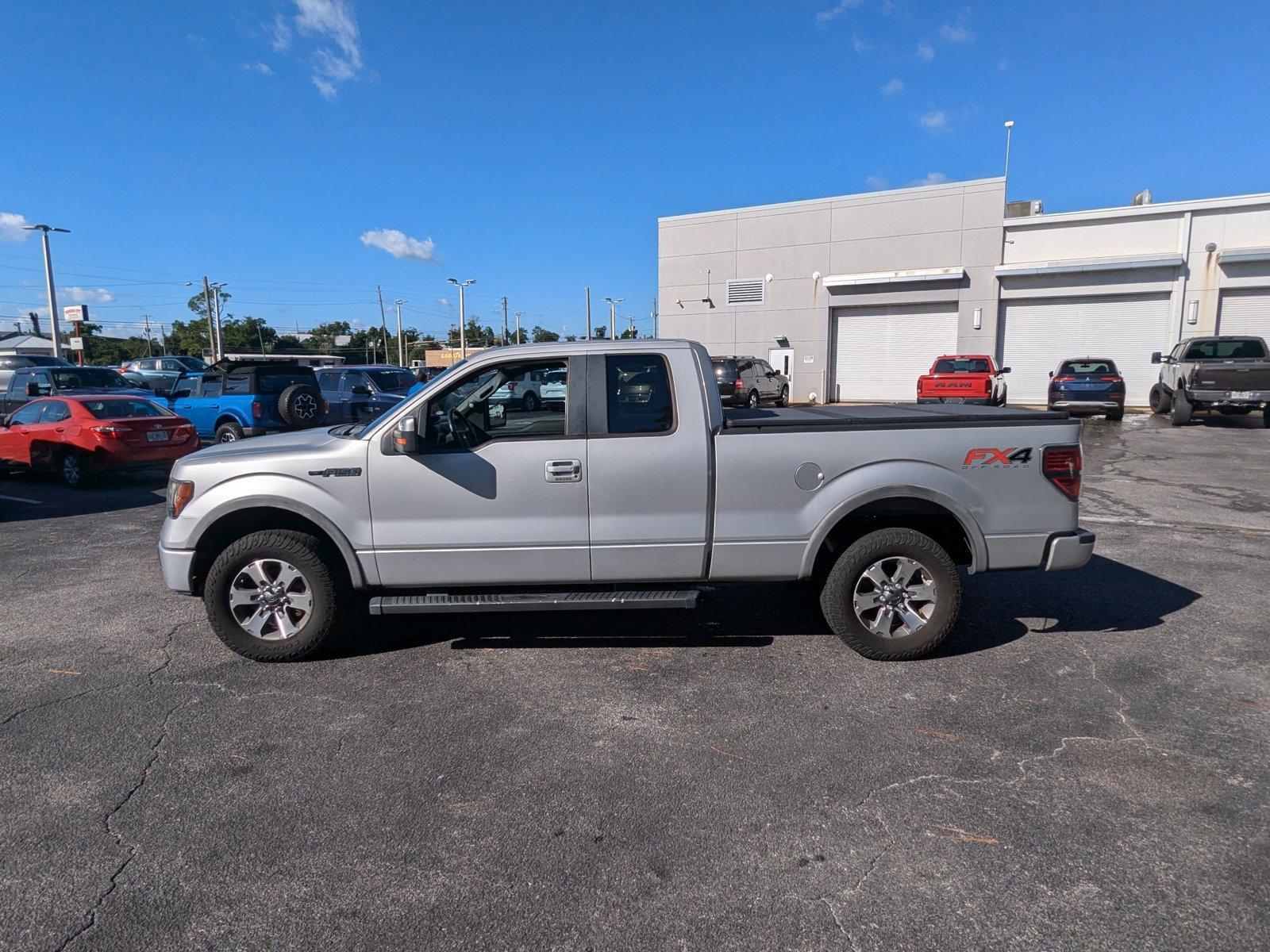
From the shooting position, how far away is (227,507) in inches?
184

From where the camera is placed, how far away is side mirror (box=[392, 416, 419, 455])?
14.8 ft

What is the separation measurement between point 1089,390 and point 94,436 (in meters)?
21.4

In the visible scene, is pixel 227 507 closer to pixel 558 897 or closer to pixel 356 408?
pixel 558 897

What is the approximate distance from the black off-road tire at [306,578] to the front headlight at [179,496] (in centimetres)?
39

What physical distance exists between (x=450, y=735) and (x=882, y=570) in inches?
105

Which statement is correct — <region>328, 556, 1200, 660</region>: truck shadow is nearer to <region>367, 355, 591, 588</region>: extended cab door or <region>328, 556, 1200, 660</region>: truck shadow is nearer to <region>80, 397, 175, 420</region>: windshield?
<region>367, 355, 591, 588</region>: extended cab door

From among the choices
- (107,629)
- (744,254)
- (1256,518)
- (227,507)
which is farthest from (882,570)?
(744,254)

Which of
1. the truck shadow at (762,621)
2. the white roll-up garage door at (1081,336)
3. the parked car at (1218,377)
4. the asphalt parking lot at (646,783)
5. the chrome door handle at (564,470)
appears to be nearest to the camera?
the asphalt parking lot at (646,783)

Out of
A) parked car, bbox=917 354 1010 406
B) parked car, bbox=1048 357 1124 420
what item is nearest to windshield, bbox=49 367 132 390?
parked car, bbox=917 354 1010 406

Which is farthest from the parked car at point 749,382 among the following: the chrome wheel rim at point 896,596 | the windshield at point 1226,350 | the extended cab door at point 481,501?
the extended cab door at point 481,501

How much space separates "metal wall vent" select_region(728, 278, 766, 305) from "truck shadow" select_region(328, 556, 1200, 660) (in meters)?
24.9

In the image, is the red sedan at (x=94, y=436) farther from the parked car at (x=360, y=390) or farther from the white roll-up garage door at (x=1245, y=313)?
the white roll-up garage door at (x=1245, y=313)

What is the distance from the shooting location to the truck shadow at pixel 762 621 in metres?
5.18

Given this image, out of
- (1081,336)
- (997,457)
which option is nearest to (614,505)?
(997,457)
